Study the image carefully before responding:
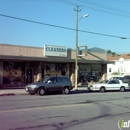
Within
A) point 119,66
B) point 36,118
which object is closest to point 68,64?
point 36,118

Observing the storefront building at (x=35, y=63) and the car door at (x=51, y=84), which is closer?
the car door at (x=51, y=84)

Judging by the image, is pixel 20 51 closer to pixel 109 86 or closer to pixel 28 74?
pixel 28 74

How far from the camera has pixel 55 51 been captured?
96.3ft

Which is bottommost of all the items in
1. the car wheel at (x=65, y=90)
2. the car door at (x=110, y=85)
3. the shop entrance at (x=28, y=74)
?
the car wheel at (x=65, y=90)

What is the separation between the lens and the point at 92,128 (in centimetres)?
786

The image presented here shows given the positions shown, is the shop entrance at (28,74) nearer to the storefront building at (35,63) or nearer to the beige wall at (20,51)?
the storefront building at (35,63)

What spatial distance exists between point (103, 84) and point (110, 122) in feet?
54.2

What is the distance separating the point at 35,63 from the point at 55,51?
110 inches

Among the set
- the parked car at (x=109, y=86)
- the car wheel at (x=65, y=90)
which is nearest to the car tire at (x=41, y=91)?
the car wheel at (x=65, y=90)

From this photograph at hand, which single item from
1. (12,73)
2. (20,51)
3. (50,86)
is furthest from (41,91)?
(12,73)

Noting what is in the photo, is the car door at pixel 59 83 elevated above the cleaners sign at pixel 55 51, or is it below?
below

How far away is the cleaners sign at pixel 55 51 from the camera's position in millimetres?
28573

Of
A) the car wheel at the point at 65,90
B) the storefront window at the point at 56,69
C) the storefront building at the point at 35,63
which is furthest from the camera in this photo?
the storefront window at the point at 56,69

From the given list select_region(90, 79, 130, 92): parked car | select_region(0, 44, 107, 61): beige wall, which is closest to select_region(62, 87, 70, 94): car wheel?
select_region(90, 79, 130, 92): parked car
